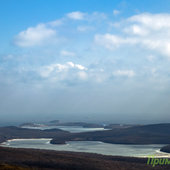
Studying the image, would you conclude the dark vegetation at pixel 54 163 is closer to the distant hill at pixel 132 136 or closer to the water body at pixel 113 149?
the water body at pixel 113 149

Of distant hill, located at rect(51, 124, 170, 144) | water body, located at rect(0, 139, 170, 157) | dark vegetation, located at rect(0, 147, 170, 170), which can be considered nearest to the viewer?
dark vegetation, located at rect(0, 147, 170, 170)

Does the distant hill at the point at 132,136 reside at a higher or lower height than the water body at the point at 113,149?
higher

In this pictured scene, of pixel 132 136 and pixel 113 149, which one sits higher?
pixel 132 136

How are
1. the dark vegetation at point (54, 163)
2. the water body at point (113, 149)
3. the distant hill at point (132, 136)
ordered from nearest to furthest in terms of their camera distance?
1. the dark vegetation at point (54, 163)
2. the water body at point (113, 149)
3. the distant hill at point (132, 136)

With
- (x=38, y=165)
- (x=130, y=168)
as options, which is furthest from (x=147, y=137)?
(x=38, y=165)

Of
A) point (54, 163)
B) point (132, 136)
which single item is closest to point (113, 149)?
point (132, 136)

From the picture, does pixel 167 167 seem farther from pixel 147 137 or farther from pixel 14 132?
pixel 14 132

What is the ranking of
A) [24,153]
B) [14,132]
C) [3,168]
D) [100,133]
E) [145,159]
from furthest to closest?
[14,132] → [100,133] → [145,159] → [24,153] → [3,168]

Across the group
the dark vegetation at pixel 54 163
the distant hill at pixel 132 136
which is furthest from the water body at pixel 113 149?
the dark vegetation at pixel 54 163

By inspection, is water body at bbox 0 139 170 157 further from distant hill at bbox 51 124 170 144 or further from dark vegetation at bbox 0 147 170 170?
dark vegetation at bbox 0 147 170 170

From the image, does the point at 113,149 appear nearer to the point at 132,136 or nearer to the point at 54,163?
the point at 132,136

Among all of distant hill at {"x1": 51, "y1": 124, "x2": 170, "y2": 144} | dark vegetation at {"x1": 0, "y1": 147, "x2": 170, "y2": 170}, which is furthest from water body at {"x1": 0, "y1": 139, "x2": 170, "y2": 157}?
dark vegetation at {"x1": 0, "y1": 147, "x2": 170, "y2": 170}
